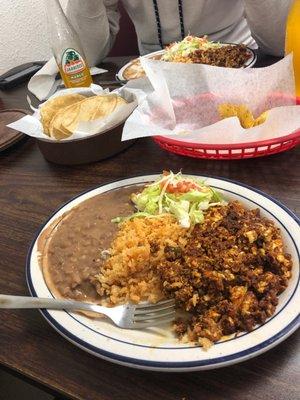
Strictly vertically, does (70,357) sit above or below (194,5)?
below

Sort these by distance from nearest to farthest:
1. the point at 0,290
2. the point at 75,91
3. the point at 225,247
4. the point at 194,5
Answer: the point at 225,247 → the point at 0,290 → the point at 75,91 → the point at 194,5

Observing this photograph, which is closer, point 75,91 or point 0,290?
point 0,290

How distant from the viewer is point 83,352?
2.41 ft

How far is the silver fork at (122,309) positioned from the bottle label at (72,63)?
1.22m

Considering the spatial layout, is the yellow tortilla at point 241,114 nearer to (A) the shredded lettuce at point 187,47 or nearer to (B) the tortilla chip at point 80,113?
(B) the tortilla chip at point 80,113

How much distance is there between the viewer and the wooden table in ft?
2.10

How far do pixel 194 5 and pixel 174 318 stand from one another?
2.04m

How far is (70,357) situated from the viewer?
2.40 feet

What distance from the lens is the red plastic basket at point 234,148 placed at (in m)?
1.08

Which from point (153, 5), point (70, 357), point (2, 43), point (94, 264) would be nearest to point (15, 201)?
point (94, 264)

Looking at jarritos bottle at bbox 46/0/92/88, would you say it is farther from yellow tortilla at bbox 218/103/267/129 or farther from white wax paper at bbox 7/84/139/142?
yellow tortilla at bbox 218/103/267/129

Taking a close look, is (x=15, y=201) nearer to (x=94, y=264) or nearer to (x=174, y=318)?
(x=94, y=264)

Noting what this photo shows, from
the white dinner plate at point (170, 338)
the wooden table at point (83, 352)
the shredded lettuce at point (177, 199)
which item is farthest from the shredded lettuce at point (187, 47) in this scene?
the white dinner plate at point (170, 338)

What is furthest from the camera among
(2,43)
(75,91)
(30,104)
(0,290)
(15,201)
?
(2,43)
